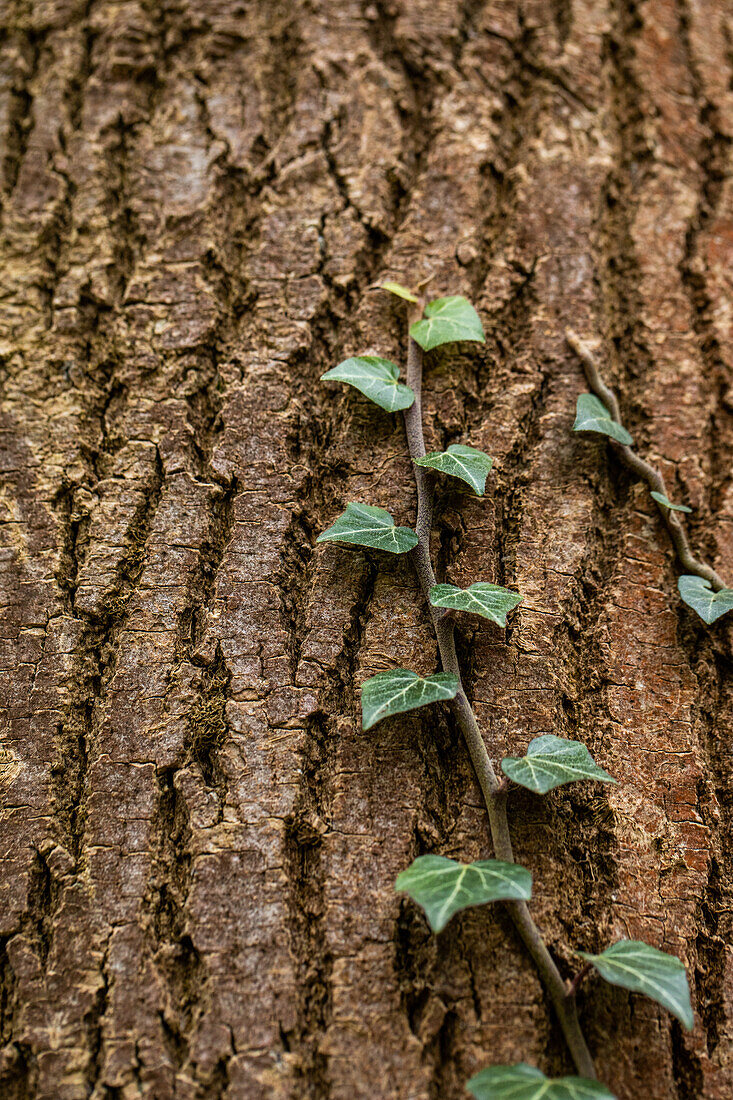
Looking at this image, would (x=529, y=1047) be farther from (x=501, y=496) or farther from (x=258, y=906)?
(x=501, y=496)

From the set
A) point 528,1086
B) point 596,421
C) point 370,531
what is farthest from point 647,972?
point 596,421

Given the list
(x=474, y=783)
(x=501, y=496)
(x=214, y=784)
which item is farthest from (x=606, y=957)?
(x=501, y=496)

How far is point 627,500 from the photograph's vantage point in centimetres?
128

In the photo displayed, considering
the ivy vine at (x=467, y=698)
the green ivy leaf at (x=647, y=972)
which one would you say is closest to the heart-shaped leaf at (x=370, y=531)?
the ivy vine at (x=467, y=698)

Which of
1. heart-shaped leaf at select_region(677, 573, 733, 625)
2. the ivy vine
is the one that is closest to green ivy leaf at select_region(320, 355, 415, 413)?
the ivy vine

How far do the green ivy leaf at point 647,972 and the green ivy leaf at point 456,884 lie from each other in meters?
0.13

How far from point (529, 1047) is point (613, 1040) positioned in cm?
11

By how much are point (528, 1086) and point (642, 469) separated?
938 millimetres

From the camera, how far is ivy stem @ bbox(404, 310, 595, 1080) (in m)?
0.92

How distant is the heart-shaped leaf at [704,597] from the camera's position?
115cm

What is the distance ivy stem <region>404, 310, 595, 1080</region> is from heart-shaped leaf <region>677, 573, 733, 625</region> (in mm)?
401

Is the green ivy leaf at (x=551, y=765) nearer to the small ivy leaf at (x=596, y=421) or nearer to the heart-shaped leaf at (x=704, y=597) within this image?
the heart-shaped leaf at (x=704, y=597)

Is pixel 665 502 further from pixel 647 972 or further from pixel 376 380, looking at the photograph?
pixel 647 972

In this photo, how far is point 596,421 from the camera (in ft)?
4.03
